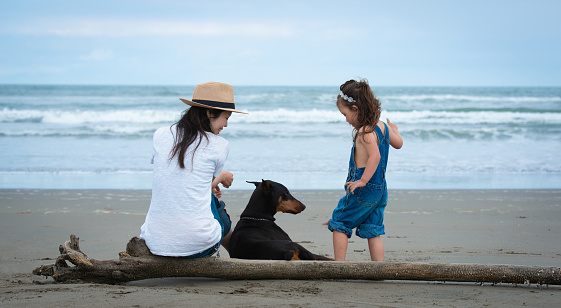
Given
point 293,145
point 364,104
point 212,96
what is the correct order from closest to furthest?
1. point 212,96
2. point 364,104
3. point 293,145

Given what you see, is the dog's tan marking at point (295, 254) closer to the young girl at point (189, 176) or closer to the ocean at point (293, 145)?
the young girl at point (189, 176)

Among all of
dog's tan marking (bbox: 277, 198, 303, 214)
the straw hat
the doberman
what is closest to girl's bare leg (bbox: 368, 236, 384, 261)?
the doberman

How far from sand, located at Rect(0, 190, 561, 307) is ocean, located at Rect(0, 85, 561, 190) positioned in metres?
1.31

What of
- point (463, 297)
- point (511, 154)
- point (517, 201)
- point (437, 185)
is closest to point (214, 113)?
point (463, 297)

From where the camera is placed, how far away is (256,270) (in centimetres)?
372

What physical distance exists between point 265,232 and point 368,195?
0.86 meters

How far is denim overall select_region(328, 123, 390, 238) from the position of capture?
4.23 meters

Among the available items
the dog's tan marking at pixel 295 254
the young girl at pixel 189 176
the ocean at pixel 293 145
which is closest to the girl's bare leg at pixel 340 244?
the dog's tan marking at pixel 295 254

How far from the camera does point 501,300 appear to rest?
3297 millimetres

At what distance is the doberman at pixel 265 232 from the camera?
3963 mm

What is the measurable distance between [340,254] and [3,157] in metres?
10.5

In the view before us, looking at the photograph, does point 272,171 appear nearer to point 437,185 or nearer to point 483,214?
point 437,185

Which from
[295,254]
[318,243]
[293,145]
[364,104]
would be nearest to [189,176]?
[295,254]

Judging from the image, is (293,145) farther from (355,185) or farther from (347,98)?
(355,185)
